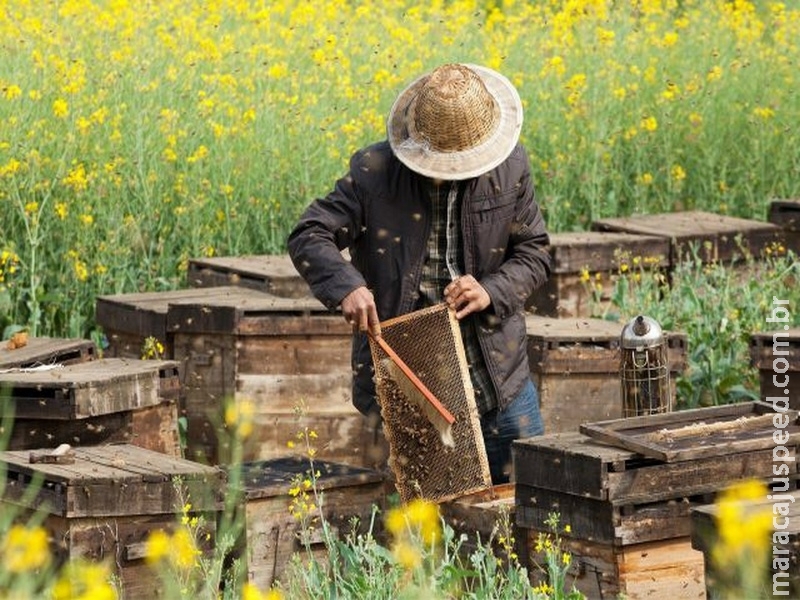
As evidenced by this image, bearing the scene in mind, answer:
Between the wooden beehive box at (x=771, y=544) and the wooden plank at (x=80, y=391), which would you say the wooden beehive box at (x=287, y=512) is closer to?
the wooden plank at (x=80, y=391)

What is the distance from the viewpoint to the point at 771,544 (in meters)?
4.11

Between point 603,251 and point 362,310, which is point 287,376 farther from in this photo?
point 603,251

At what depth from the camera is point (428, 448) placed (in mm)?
5699

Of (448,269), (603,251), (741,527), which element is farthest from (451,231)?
(741,527)

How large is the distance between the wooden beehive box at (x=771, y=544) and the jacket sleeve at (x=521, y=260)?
1.33m

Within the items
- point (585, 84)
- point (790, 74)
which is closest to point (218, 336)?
point (585, 84)

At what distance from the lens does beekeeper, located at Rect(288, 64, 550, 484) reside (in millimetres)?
5547

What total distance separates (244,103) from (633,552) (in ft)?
19.3

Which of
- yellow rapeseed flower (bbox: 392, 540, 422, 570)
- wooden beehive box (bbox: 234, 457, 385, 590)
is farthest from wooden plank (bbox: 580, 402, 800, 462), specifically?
yellow rapeseed flower (bbox: 392, 540, 422, 570)

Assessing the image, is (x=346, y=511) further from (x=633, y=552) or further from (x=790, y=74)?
(x=790, y=74)

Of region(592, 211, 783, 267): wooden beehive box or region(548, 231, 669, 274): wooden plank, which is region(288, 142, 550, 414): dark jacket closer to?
region(548, 231, 669, 274): wooden plank

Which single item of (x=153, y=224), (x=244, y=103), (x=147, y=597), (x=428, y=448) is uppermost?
(x=244, y=103)

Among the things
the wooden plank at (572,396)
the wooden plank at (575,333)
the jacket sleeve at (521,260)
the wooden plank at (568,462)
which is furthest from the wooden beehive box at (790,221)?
the wooden plank at (568,462)

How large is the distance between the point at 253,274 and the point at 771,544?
385 cm
